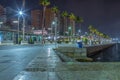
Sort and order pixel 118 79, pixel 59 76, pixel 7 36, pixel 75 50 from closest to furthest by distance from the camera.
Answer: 1. pixel 118 79
2. pixel 59 76
3. pixel 75 50
4. pixel 7 36

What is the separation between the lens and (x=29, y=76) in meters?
13.8

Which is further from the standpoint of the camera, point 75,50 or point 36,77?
point 75,50

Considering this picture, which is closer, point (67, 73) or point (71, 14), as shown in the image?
point (67, 73)

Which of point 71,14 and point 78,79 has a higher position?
point 71,14

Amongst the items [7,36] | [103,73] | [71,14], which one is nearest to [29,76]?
[103,73]

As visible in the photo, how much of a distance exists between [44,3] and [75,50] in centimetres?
7013

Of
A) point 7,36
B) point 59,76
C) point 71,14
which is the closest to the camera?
point 59,76

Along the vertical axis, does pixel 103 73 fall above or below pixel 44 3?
below

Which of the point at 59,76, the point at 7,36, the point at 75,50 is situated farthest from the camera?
the point at 7,36

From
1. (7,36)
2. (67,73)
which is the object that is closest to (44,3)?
(7,36)

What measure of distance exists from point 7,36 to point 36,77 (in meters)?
100

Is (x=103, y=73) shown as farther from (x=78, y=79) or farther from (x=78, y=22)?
(x=78, y=22)

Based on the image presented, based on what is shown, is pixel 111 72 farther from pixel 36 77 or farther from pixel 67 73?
pixel 36 77

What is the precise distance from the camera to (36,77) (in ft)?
44.3
